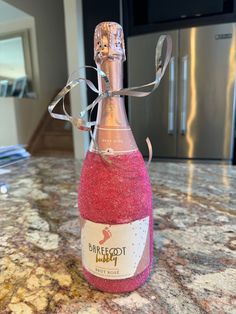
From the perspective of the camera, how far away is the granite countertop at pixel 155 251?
11.2 inches

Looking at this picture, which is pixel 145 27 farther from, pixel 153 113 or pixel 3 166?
pixel 3 166

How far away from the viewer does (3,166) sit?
1.06 metres

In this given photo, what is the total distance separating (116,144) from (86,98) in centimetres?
201

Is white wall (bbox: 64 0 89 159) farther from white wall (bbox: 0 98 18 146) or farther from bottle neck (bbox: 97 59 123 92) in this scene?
bottle neck (bbox: 97 59 123 92)

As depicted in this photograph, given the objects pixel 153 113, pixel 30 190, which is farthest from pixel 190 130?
pixel 30 190

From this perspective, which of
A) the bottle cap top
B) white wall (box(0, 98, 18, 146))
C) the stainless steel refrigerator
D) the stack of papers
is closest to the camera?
the bottle cap top

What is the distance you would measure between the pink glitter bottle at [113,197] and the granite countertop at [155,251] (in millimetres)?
31

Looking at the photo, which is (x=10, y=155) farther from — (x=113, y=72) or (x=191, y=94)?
(x=191, y=94)

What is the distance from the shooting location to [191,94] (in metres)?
2.06

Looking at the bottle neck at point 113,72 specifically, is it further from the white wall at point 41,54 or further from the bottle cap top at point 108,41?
the white wall at point 41,54

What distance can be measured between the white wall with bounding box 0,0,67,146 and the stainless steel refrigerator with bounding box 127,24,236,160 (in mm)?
1409

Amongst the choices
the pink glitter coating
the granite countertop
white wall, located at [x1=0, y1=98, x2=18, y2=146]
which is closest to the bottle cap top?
the pink glitter coating

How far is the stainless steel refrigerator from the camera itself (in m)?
1.97

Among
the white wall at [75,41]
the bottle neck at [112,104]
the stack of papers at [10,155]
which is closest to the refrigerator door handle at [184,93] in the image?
the white wall at [75,41]
